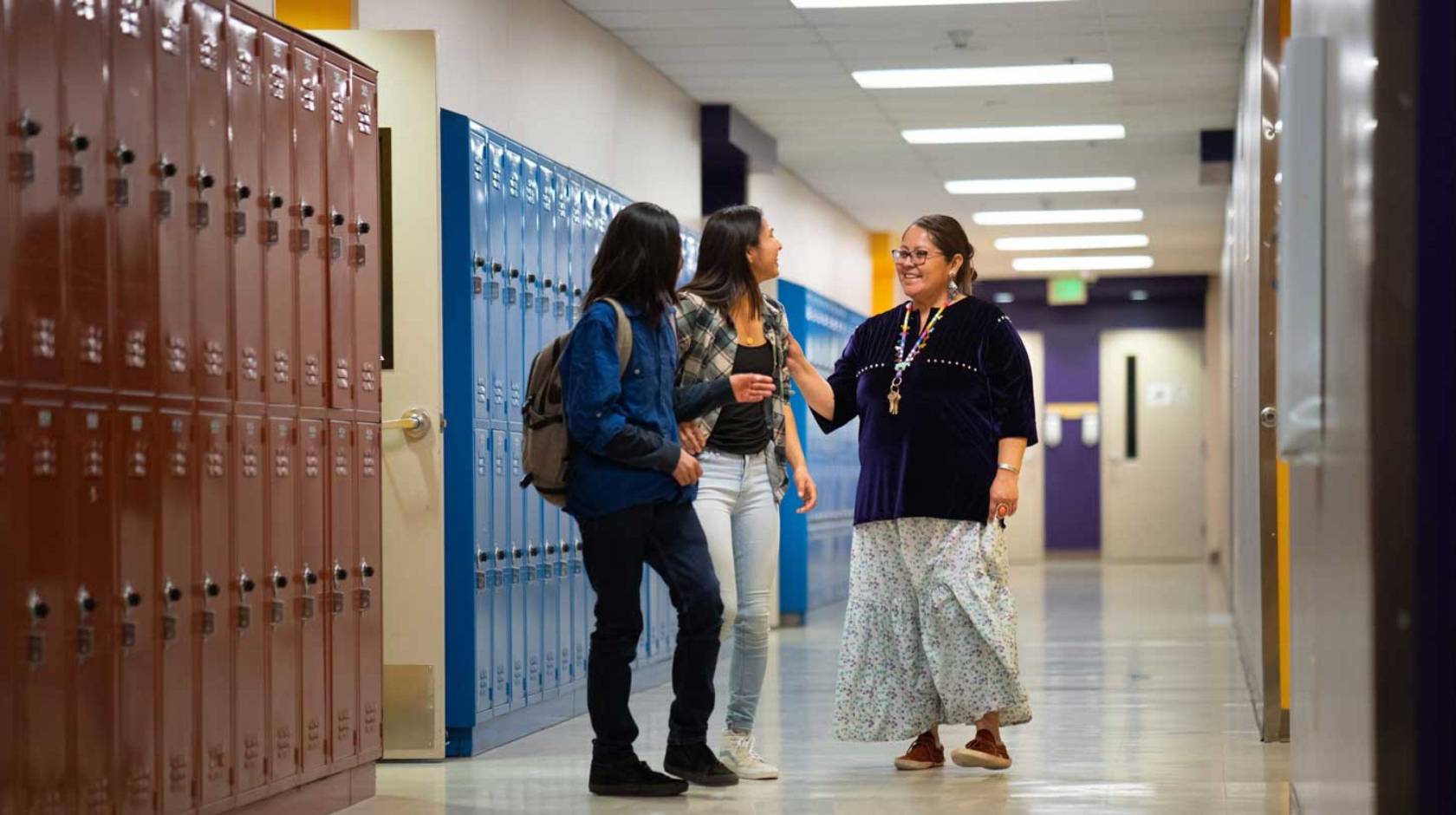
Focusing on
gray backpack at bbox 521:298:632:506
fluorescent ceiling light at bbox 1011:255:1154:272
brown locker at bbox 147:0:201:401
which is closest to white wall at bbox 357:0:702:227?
gray backpack at bbox 521:298:632:506

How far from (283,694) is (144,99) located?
4.64ft

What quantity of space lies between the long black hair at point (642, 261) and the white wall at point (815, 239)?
6.44m

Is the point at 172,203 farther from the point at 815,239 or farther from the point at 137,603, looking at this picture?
the point at 815,239

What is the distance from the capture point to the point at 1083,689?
7.46 metres

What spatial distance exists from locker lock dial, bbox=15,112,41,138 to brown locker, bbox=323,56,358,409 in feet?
4.64

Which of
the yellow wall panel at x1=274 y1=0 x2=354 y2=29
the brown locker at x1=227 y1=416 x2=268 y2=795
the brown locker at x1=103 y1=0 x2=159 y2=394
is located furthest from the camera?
the yellow wall panel at x1=274 y1=0 x2=354 y2=29

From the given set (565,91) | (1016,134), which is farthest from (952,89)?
(565,91)

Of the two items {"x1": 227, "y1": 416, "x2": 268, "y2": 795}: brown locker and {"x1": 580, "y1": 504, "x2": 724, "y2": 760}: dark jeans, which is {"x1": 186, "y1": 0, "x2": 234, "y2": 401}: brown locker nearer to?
{"x1": 227, "y1": 416, "x2": 268, "y2": 795}: brown locker

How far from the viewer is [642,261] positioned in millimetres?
4602

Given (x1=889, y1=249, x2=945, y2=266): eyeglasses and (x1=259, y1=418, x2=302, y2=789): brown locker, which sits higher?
(x1=889, y1=249, x2=945, y2=266): eyeglasses

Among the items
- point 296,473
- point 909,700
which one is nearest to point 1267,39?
point 909,700

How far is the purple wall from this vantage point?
2073 cm

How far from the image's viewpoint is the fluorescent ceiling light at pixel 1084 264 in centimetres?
1808

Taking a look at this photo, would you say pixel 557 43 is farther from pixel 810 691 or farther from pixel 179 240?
pixel 179 240
